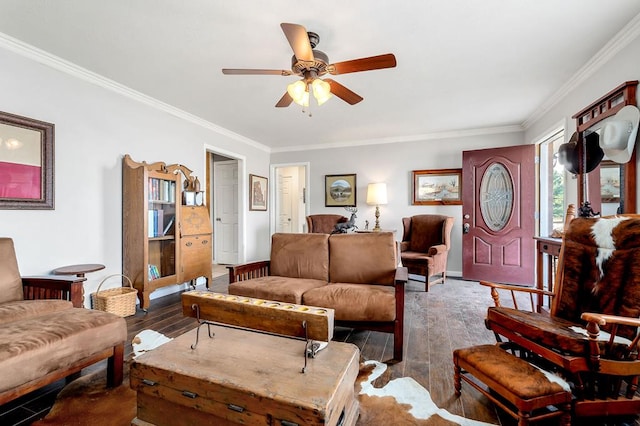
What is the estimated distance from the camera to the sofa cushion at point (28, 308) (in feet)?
5.82

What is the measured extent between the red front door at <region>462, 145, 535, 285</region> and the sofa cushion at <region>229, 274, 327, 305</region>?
3.00 meters

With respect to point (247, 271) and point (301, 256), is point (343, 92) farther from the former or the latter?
point (247, 271)

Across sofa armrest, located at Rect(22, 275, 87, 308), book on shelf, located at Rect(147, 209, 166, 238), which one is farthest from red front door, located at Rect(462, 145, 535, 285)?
sofa armrest, located at Rect(22, 275, 87, 308)

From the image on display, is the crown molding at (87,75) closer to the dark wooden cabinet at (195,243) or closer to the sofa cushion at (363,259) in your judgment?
the dark wooden cabinet at (195,243)

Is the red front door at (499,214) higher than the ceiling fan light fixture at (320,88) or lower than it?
lower

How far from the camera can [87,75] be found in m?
2.91

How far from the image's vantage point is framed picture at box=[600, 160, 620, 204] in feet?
7.68

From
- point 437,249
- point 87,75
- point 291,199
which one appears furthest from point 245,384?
point 291,199

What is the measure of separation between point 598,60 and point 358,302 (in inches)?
117

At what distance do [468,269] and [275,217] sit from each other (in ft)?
12.3

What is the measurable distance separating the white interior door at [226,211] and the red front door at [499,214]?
4137 millimetres

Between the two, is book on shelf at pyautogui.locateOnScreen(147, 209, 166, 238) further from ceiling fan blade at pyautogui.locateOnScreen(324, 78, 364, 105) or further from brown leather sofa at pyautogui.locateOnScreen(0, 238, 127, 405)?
ceiling fan blade at pyautogui.locateOnScreen(324, 78, 364, 105)

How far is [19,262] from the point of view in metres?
2.46

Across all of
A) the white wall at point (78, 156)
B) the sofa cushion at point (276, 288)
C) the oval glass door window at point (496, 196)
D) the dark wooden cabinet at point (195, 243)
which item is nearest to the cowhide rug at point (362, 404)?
the sofa cushion at point (276, 288)
